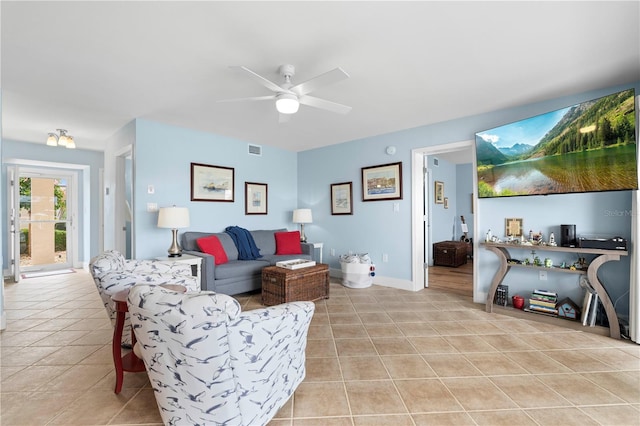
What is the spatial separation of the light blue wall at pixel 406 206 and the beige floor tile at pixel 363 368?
7.22 ft

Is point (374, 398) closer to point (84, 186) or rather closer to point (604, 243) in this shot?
point (604, 243)

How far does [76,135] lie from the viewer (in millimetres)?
4691

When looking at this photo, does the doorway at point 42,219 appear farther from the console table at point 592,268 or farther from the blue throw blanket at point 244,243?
the console table at point 592,268

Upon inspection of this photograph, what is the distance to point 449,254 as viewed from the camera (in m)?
6.09

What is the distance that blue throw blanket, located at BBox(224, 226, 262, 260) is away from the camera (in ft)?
14.4

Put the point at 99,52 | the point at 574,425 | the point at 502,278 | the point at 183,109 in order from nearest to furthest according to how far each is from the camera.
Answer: the point at 574,425
the point at 99,52
the point at 502,278
the point at 183,109

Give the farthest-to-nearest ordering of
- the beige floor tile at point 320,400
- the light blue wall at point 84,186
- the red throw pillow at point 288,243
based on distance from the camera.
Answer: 1. the light blue wall at point 84,186
2. the red throw pillow at point 288,243
3. the beige floor tile at point 320,400

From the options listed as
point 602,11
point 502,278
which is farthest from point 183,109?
point 502,278

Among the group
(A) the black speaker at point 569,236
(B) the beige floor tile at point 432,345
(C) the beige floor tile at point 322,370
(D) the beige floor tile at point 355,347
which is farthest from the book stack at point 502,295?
(C) the beige floor tile at point 322,370

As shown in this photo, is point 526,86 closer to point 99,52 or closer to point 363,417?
point 363,417

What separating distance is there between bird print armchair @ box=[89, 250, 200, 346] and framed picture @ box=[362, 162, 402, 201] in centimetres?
311

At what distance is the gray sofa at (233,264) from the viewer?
3.64 m

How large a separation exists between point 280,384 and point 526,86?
3445mm

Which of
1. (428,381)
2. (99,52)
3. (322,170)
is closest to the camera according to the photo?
(428,381)
